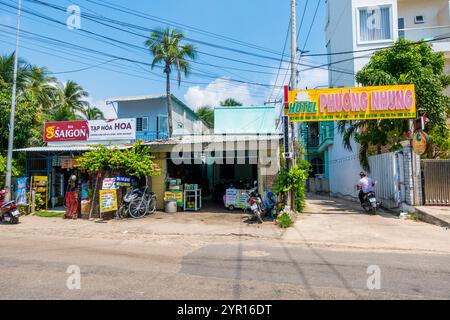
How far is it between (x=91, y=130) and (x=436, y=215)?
50.2 feet

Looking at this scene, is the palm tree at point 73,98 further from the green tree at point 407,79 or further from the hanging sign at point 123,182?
the green tree at point 407,79

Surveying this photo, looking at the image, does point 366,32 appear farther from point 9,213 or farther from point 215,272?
point 9,213

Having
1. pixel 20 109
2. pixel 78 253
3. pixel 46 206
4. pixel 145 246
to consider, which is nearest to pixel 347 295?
pixel 145 246

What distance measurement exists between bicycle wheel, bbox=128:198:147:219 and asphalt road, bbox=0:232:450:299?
435 centimetres

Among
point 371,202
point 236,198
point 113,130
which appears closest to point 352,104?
point 371,202

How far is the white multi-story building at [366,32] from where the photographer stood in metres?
18.1

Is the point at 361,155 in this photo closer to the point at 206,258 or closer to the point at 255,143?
the point at 255,143

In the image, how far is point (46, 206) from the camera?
1371 cm

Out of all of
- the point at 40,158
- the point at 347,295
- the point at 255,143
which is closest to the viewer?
the point at 347,295

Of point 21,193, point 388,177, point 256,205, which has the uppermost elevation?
point 388,177

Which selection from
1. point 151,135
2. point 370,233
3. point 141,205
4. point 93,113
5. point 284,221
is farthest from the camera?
point 93,113

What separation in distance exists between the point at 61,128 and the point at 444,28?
2463 cm

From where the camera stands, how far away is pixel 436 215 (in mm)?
9570

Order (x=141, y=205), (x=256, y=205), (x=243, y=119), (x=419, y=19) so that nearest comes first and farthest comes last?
(x=256, y=205) → (x=141, y=205) → (x=243, y=119) → (x=419, y=19)
